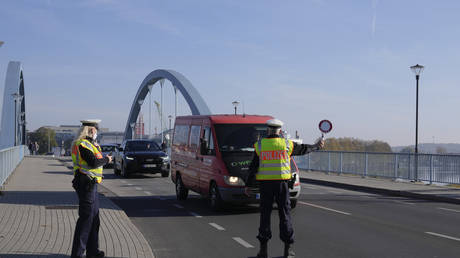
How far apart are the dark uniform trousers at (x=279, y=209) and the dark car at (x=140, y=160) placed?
15897 millimetres

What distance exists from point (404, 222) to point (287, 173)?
4432 millimetres

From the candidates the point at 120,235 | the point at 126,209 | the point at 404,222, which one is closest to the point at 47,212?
the point at 126,209

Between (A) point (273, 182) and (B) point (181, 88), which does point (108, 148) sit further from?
(B) point (181, 88)

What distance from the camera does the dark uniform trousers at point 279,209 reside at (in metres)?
6.34

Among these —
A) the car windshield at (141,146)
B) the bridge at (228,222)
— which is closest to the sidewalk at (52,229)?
the bridge at (228,222)

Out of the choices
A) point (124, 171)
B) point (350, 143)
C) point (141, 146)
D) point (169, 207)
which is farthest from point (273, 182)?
point (350, 143)

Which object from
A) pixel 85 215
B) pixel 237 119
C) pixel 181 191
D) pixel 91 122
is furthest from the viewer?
pixel 181 191

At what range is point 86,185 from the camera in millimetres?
5957

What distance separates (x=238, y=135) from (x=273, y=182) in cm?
507

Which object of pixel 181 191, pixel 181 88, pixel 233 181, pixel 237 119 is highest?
pixel 181 88

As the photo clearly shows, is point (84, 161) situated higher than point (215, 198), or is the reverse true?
point (84, 161)

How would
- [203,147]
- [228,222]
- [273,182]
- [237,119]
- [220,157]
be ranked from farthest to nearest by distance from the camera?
[237,119] → [203,147] → [220,157] → [228,222] → [273,182]

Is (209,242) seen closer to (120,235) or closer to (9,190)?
(120,235)

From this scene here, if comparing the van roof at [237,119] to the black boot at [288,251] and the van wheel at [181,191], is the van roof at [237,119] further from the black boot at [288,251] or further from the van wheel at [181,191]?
the black boot at [288,251]
